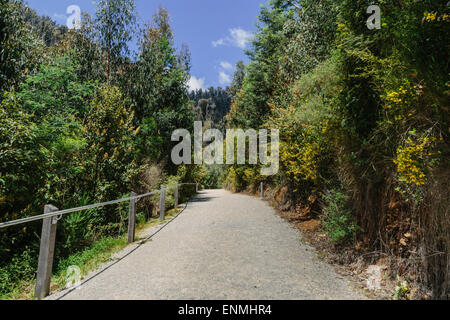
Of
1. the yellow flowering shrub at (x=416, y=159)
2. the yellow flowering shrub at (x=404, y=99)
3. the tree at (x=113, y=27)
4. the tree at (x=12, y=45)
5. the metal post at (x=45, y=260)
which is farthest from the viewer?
the tree at (x=113, y=27)

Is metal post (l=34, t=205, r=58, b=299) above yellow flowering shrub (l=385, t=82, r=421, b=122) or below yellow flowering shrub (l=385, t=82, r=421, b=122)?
below

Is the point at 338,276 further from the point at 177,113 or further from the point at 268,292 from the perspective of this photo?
the point at 177,113

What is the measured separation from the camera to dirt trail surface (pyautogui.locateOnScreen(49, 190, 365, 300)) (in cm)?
336

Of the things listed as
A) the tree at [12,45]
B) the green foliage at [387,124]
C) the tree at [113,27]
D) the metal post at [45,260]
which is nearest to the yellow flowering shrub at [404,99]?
the green foliage at [387,124]

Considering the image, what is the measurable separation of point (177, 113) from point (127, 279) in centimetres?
1474

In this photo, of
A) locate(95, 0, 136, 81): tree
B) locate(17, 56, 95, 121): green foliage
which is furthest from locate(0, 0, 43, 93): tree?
locate(95, 0, 136, 81): tree

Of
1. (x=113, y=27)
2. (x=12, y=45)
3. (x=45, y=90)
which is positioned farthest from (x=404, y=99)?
(x=113, y=27)

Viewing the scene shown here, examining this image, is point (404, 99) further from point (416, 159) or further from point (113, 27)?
point (113, 27)

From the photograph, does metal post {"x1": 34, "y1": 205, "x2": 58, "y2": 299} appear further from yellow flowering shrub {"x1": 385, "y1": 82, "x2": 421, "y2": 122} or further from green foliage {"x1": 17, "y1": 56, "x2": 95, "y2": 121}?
yellow flowering shrub {"x1": 385, "y1": 82, "x2": 421, "y2": 122}

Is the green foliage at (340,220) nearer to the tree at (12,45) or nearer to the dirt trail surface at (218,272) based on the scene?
the dirt trail surface at (218,272)

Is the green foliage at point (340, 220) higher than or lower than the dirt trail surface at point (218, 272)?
higher

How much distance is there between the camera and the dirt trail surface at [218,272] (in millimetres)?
3359

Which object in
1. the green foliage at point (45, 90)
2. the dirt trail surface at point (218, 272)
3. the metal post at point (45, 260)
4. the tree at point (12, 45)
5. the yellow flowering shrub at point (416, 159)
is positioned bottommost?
the dirt trail surface at point (218, 272)

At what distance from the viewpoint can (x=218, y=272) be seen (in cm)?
408
